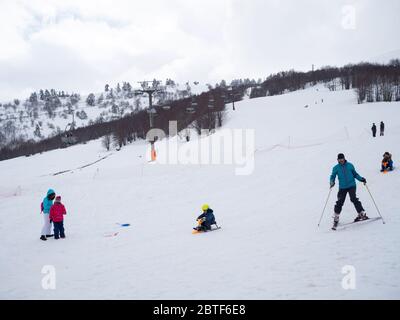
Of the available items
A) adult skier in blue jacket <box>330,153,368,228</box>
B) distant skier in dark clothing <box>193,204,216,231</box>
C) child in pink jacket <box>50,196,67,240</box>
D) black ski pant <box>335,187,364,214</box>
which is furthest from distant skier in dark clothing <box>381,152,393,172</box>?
child in pink jacket <box>50,196,67,240</box>

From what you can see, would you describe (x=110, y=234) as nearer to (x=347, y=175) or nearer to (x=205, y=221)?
(x=205, y=221)

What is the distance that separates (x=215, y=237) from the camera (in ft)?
32.9

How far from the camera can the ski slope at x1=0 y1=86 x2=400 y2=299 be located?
5781 mm

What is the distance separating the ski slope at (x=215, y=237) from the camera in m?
5.78

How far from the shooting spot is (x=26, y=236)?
41.5ft

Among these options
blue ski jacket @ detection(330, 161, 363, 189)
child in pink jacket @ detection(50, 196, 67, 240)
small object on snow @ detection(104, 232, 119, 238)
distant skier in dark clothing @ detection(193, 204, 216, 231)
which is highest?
blue ski jacket @ detection(330, 161, 363, 189)

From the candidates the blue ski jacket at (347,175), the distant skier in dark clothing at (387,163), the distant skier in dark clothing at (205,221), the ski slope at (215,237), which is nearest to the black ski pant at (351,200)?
the blue ski jacket at (347,175)

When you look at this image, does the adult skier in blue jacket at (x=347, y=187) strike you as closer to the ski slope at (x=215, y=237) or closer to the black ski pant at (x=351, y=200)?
the black ski pant at (x=351, y=200)

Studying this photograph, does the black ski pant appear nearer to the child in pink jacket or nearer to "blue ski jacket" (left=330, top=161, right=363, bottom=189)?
"blue ski jacket" (left=330, top=161, right=363, bottom=189)

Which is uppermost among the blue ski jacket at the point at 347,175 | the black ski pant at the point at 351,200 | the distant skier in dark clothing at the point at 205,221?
the blue ski jacket at the point at 347,175
